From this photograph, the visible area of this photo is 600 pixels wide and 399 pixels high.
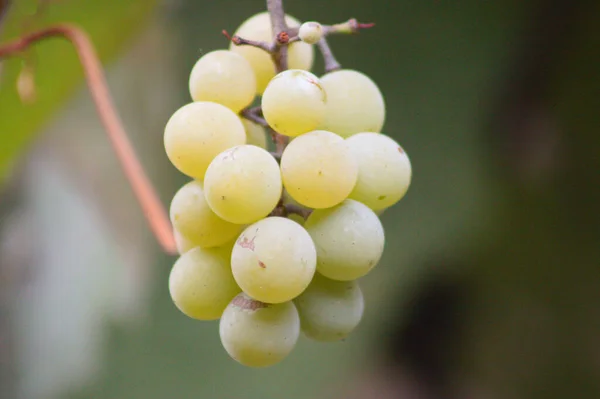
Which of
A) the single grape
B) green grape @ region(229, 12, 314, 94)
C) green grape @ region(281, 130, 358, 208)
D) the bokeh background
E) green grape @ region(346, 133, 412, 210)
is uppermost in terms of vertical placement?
the single grape

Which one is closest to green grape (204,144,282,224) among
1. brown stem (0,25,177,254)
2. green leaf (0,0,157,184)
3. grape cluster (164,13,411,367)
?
grape cluster (164,13,411,367)

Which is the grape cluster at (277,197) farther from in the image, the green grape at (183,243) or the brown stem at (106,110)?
the brown stem at (106,110)

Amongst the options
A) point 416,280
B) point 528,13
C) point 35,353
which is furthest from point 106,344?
point 528,13

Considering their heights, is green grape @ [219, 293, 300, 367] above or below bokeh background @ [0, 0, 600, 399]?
above

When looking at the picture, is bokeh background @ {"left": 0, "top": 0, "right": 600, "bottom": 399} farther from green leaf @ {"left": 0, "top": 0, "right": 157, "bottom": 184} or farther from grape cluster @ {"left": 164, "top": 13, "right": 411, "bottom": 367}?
grape cluster @ {"left": 164, "top": 13, "right": 411, "bottom": 367}

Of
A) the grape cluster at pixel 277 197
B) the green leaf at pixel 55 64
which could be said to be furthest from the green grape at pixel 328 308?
the green leaf at pixel 55 64

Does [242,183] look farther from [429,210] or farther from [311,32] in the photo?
[429,210]

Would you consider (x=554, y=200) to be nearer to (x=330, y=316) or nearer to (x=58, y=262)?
(x=330, y=316)

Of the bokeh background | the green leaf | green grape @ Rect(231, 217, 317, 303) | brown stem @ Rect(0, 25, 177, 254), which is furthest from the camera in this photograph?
the bokeh background
